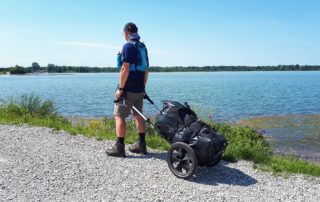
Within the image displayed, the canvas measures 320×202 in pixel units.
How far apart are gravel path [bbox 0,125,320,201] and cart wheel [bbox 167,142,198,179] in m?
0.14

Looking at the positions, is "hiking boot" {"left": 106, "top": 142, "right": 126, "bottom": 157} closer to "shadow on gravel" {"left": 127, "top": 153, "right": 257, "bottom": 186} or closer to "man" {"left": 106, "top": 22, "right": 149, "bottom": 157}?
"man" {"left": 106, "top": 22, "right": 149, "bottom": 157}

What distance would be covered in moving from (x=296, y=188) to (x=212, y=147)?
1.50m

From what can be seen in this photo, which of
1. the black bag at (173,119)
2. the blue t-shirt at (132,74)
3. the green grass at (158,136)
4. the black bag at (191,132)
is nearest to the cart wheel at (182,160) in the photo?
the black bag at (191,132)

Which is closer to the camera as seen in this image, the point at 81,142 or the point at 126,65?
the point at 126,65

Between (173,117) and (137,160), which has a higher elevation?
(173,117)

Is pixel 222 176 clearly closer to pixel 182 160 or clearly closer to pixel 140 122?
pixel 182 160

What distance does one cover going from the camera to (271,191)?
21.1ft

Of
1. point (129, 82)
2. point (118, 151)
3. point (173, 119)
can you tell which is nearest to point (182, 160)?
point (173, 119)

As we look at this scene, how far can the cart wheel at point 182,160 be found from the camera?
6669 millimetres

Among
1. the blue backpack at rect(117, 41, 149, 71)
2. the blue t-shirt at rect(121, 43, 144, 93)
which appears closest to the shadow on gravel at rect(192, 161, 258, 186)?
the blue t-shirt at rect(121, 43, 144, 93)

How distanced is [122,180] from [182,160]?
3.49ft

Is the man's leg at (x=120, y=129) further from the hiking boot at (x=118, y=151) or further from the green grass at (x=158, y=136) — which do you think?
the green grass at (x=158, y=136)

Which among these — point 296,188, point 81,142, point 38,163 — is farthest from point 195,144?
point 81,142

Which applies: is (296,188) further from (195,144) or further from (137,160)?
(137,160)
